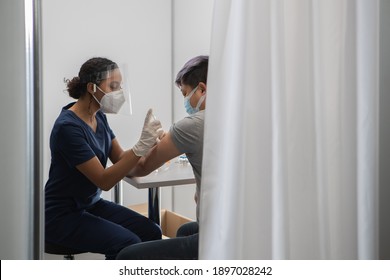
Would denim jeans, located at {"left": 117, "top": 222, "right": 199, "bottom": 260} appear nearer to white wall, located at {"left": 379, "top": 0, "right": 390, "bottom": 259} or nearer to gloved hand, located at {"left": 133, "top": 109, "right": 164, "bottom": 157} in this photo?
gloved hand, located at {"left": 133, "top": 109, "right": 164, "bottom": 157}

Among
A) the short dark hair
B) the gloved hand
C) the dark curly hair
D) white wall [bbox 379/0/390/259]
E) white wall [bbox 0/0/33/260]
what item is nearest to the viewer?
white wall [bbox 0/0/33/260]

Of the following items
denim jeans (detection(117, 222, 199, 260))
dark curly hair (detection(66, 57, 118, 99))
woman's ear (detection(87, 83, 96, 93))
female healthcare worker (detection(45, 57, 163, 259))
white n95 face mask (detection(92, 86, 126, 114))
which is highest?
dark curly hair (detection(66, 57, 118, 99))

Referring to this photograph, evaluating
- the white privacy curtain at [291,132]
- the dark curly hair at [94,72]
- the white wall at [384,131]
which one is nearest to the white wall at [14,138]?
the white privacy curtain at [291,132]

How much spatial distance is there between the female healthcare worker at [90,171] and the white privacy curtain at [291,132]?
0.65 m

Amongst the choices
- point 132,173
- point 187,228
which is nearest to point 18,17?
point 132,173

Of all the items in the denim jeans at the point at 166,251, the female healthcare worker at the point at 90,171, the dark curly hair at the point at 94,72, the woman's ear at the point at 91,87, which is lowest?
the denim jeans at the point at 166,251

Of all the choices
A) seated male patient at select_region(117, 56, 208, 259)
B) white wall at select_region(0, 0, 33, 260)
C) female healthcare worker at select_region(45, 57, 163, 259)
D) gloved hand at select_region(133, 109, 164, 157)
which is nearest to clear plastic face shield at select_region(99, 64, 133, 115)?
female healthcare worker at select_region(45, 57, 163, 259)

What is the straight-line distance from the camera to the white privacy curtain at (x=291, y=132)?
0.85 m

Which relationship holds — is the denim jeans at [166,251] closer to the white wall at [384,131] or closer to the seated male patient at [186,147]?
the seated male patient at [186,147]

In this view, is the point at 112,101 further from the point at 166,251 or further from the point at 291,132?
the point at 291,132

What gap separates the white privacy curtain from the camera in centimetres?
85

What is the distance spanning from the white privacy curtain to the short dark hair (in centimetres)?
45

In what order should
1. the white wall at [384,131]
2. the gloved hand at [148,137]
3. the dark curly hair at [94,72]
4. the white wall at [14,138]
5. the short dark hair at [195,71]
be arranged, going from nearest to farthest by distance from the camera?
the white wall at [14,138], the white wall at [384,131], the short dark hair at [195,71], the gloved hand at [148,137], the dark curly hair at [94,72]

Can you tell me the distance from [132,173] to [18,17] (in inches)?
34.1
